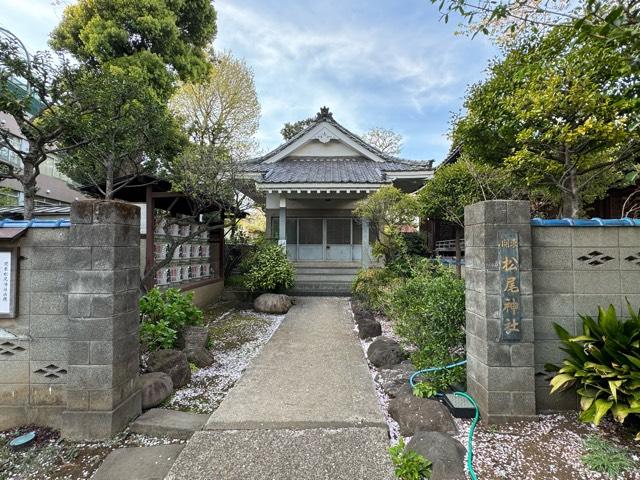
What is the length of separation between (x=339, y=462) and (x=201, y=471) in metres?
1.02

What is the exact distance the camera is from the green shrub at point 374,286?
6.93 meters

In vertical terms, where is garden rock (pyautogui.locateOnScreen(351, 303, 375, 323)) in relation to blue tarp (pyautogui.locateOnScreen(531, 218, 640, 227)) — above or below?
below

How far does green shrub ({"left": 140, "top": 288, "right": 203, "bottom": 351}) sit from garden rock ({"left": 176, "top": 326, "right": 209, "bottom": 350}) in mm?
109

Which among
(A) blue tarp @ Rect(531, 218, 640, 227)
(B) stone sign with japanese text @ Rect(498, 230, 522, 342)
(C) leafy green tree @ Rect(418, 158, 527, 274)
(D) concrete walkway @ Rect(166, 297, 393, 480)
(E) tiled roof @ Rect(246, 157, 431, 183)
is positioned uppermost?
(E) tiled roof @ Rect(246, 157, 431, 183)

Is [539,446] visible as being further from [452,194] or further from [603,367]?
[452,194]

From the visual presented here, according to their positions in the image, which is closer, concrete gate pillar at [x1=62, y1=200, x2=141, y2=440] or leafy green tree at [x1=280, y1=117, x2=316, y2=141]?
concrete gate pillar at [x1=62, y1=200, x2=141, y2=440]

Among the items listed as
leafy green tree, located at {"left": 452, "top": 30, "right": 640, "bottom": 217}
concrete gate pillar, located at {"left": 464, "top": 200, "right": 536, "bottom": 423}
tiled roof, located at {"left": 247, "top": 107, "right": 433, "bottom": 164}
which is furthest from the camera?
tiled roof, located at {"left": 247, "top": 107, "right": 433, "bottom": 164}

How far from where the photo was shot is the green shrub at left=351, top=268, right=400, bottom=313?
273 inches

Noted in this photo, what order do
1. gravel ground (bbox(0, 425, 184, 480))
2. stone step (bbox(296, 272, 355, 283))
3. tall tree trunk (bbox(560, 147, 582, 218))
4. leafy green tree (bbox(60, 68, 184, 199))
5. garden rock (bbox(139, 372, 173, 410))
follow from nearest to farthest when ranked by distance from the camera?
gravel ground (bbox(0, 425, 184, 480)), garden rock (bbox(139, 372, 173, 410)), tall tree trunk (bbox(560, 147, 582, 218)), leafy green tree (bbox(60, 68, 184, 199)), stone step (bbox(296, 272, 355, 283))

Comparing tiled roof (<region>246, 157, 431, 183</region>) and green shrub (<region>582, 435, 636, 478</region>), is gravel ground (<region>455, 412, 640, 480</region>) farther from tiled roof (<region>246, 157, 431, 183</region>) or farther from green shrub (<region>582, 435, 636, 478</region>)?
tiled roof (<region>246, 157, 431, 183</region>)

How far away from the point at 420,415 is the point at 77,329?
10.5ft

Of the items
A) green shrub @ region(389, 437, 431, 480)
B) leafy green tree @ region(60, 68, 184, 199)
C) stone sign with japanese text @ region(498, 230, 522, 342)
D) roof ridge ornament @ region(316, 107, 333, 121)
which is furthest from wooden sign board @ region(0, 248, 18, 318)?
roof ridge ornament @ region(316, 107, 333, 121)

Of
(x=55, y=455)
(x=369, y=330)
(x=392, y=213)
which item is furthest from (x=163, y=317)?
(x=392, y=213)

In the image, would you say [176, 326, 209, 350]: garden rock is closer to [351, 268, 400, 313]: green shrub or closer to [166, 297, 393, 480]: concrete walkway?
[166, 297, 393, 480]: concrete walkway
